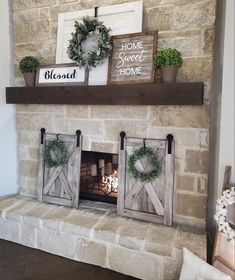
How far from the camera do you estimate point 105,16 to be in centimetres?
229

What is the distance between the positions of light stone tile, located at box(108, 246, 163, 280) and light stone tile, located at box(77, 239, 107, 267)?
0.06 meters

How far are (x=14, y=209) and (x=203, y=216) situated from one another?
5.34ft

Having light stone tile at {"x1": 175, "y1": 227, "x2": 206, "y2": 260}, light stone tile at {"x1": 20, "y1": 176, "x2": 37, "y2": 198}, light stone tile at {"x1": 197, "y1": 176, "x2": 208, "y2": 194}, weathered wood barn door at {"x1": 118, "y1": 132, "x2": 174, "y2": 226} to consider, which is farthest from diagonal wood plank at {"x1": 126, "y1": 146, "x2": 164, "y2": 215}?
light stone tile at {"x1": 20, "y1": 176, "x2": 37, "y2": 198}

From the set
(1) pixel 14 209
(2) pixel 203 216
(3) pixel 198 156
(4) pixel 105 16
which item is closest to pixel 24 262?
(1) pixel 14 209

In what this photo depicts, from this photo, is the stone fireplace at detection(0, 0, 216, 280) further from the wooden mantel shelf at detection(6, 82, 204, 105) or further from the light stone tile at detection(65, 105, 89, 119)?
the wooden mantel shelf at detection(6, 82, 204, 105)

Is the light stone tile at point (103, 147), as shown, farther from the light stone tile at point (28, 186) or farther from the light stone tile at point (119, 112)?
the light stone tile at point (28, 186)

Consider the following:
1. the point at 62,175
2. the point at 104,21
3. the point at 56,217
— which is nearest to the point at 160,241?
the point at 56,217

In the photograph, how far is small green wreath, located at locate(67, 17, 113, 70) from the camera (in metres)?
2.21

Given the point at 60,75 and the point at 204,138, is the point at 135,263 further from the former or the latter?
the point at 60,75

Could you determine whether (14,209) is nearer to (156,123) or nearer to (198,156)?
(156,123)

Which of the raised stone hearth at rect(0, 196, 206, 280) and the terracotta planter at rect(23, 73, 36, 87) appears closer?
the raised stone hearth at rect(0, 196, 206, 280)

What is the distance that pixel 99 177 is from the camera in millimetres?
2711

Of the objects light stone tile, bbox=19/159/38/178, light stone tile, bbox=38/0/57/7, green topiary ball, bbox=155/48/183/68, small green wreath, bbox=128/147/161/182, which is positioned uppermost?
light stone tile, bbox=38/0/57/7

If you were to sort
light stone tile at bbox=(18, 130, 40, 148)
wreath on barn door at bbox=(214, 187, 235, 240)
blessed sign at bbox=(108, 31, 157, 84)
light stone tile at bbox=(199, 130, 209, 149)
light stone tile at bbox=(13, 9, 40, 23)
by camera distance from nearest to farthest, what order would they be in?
1. wreath on barn door at bbox=(214, 187, 235, 240)
2. light stone tile at bbox=(199, 130, 209, 149)
3. blessed sign at bbox=(108, 31, 157, 84)
4. light stone tile at bbox=(13, 9, 40, 23)
5. light stone tile at bbox=(18, 130, 40, 148)
